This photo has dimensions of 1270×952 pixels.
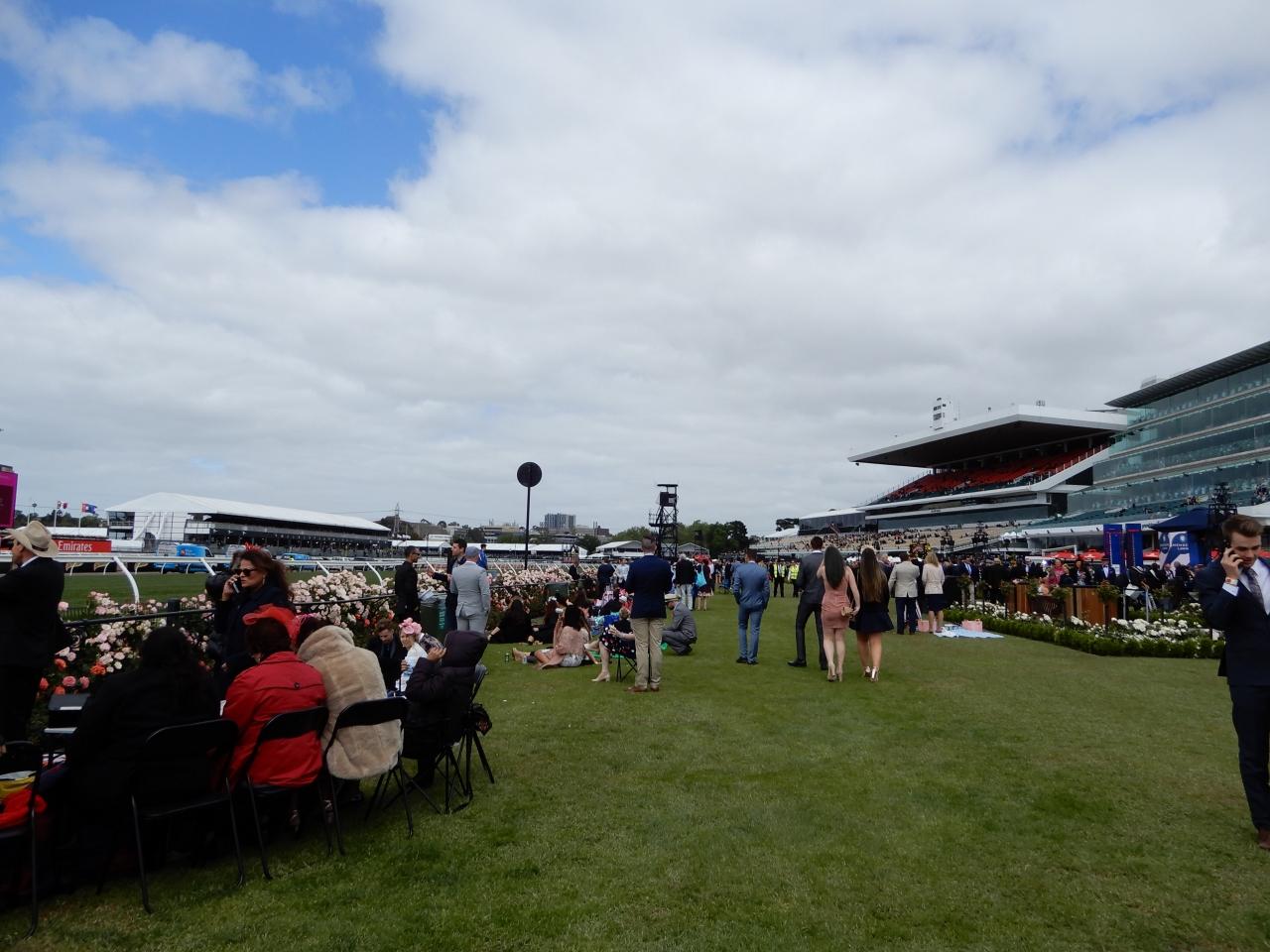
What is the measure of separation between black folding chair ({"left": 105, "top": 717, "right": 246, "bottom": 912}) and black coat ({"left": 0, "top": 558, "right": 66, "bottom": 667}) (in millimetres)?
1495

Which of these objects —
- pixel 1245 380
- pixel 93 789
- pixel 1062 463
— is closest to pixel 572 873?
pixel 93 789

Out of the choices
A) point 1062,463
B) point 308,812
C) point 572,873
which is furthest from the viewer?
point 1062,463

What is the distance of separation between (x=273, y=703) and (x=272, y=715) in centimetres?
6

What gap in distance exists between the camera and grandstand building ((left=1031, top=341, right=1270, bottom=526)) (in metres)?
47.8

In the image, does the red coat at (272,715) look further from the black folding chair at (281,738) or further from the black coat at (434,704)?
the black coat at (434,704)

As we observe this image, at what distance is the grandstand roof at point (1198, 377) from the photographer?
49.2 meters

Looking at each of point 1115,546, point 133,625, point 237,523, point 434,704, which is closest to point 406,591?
point 133,625

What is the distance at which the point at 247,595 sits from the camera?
559 cm

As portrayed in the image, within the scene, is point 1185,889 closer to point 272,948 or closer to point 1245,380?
point 272,948

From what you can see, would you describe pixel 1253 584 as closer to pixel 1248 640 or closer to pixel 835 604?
pixel 1248 640

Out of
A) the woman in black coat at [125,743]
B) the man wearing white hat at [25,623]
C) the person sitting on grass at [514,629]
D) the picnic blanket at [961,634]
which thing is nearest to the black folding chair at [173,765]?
the woman in black coat at [125,743]

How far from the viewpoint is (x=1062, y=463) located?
243 ft

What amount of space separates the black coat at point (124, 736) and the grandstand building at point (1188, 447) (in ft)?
179

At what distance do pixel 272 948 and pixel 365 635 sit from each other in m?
7.84
